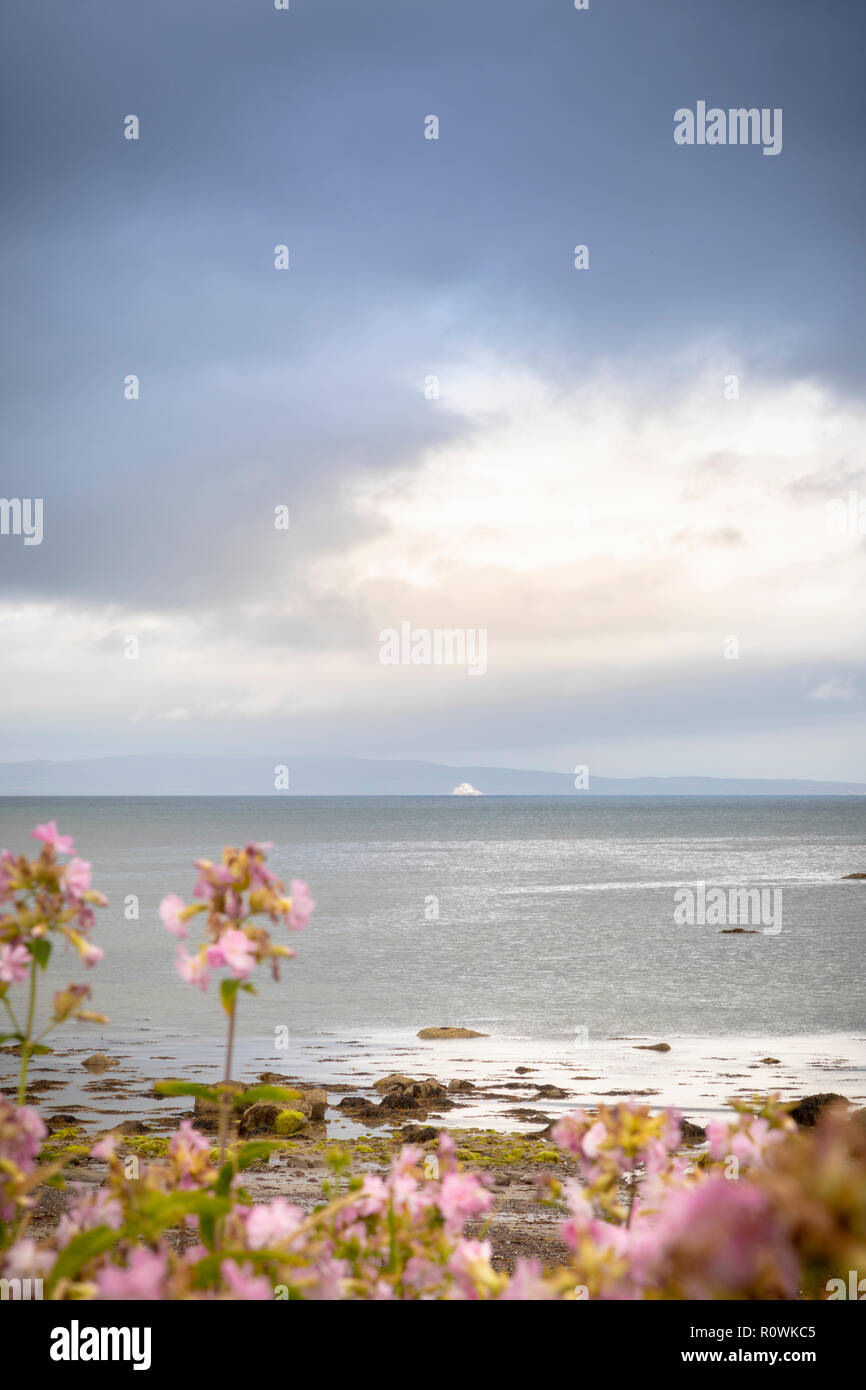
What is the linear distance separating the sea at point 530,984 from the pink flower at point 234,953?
0.33m

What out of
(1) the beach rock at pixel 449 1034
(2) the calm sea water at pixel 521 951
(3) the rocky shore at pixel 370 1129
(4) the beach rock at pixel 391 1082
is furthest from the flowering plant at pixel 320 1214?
(2) the calm sea water at pixel 521 951

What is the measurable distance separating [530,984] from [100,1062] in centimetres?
1360

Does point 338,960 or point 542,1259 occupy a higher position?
point 542,1259

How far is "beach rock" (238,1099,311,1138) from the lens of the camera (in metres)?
12.7

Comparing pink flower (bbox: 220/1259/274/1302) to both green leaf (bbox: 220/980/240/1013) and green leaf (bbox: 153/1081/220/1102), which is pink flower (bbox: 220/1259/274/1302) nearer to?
green leaf (bbox: 220/980/240/1013)

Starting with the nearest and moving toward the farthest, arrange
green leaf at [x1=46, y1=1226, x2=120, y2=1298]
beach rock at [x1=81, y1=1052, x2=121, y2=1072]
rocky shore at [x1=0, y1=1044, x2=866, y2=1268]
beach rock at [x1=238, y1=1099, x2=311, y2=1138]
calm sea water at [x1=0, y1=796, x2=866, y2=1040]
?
green leaf at [x1=46, y1=1226, x2=120, y2=1298] < rocky shore at [x1=0, y1=1044, x2=866, y2=1268] < beach rock at [x1=238, y1=1099, x2=311, y2=1138] < beach rock at [x1=81, y1=1052, x2=121, y2=1072] < calm sea water at [x1=0, y1=796, x2=866, y2=1040]

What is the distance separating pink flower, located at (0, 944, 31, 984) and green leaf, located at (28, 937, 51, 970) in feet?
0.11

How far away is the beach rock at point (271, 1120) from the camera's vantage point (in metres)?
12.7

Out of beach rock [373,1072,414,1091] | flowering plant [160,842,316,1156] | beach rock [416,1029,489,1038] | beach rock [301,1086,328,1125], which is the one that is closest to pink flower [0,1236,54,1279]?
flowering plant [160,842,316,1156]
